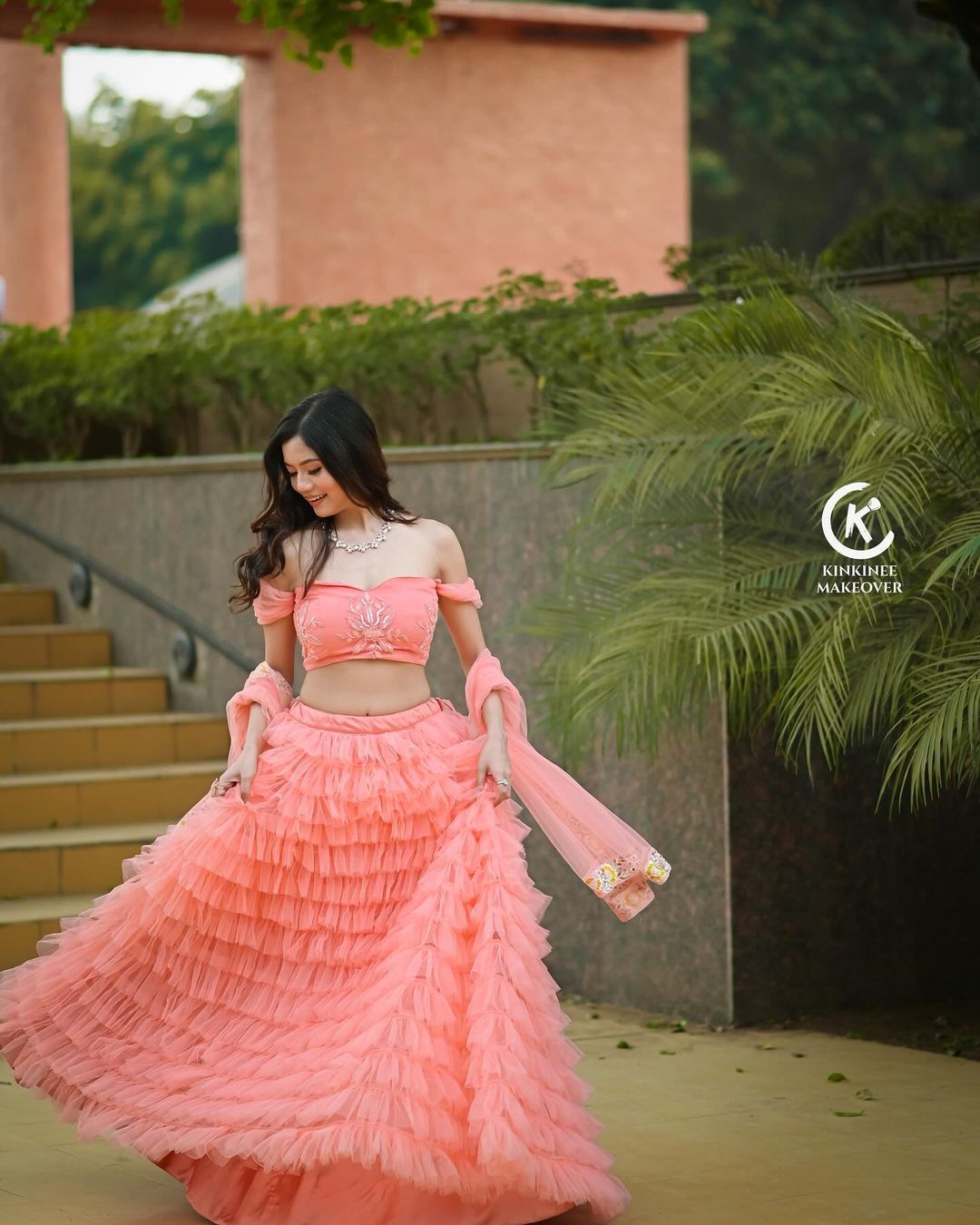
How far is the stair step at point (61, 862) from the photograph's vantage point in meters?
7.82

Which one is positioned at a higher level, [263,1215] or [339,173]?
[339,173]

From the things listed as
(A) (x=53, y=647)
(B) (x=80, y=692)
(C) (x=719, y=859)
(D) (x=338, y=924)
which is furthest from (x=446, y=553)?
(A) (x=53, y=647)

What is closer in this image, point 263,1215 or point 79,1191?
point 263,1215

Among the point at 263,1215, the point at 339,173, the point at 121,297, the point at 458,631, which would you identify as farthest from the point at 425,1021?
the point at 121,297

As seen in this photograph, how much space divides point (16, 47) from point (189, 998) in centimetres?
1001

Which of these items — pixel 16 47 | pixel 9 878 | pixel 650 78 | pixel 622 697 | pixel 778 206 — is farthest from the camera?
pixel 778 206

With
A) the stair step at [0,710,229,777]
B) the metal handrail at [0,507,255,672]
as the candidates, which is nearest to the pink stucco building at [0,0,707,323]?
the metal handrail at [0,507,255,672]

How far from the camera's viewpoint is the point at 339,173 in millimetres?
13359

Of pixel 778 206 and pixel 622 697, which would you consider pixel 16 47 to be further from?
pixel 778 206

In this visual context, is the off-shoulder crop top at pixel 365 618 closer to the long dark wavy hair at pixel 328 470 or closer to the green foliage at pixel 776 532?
the long dark wavy hair at pixel 328 470

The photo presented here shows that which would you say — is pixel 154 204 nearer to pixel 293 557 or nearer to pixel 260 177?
pixel 260 177

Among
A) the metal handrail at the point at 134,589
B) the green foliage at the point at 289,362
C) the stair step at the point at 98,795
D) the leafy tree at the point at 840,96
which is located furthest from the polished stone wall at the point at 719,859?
the leafy tree at the point at 840,96

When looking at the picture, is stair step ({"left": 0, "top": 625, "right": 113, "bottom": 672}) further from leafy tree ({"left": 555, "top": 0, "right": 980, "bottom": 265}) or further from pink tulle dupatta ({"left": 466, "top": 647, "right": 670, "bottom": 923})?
leafy tree ({"left": 555, "top": 0, "right": 980, "bottom": 265})

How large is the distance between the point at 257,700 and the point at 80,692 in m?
4.65
